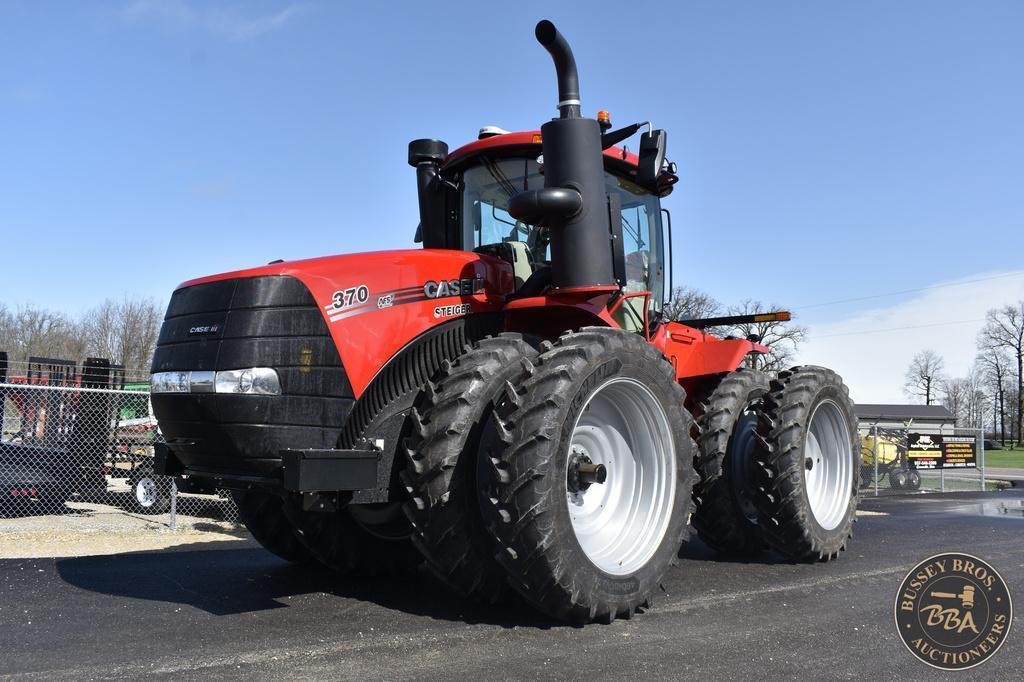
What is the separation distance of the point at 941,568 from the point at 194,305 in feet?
A: 16.4

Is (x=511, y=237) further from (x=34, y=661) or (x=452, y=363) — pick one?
(x=34, y=661)

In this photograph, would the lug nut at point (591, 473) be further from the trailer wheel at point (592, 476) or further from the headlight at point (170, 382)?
the headlight at point (170, 382)

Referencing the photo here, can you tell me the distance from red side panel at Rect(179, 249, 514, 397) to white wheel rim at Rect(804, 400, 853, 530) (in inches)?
145

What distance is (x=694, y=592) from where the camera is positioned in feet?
17.4

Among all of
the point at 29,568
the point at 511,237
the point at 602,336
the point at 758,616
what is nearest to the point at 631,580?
the point at 758,616

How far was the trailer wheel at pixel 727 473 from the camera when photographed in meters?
6.38

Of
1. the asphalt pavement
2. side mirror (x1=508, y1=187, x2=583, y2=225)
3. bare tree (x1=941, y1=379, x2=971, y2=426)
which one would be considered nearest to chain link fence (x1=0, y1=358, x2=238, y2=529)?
the asphalt pavement

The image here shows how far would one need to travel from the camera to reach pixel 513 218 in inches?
219

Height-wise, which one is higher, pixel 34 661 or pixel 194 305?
pixel 194 305

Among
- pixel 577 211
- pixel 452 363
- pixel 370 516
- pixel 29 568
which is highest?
pixel 577 211

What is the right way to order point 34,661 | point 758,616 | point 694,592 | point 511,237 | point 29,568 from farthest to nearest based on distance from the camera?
point 29,568
point 511,237
point 694,592
point 758,616
point 34,661

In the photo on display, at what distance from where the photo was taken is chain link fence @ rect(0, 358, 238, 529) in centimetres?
1102

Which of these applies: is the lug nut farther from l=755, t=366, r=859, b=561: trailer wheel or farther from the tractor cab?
l=755, t=366, r=859, b=561: trailer wheel

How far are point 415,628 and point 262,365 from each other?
1594mm
